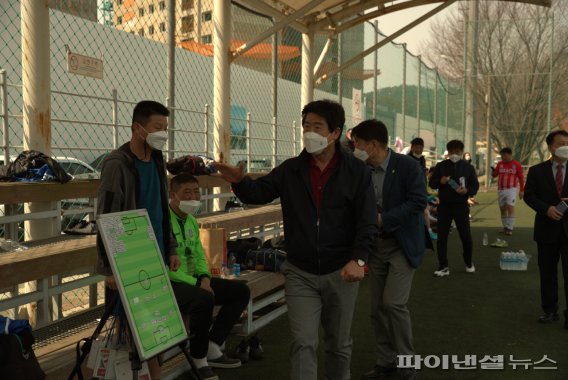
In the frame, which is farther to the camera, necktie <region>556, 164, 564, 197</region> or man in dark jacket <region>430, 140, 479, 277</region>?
man in dark jacket <region>430, 140, 479, 277</region>

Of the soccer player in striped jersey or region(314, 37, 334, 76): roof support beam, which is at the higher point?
region(314, 37, 334, 76): roof support beam

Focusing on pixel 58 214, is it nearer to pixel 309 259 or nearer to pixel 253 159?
pixel 309 259

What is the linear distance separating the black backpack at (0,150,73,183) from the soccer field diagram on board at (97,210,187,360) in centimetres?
202

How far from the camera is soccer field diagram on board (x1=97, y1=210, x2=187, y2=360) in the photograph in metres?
3.20

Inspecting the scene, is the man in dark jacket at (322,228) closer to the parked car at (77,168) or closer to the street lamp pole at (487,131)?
the parked car at (77,168)

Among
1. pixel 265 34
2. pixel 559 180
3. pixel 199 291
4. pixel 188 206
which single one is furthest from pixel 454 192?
pixel 199 291

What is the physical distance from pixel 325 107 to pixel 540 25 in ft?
93.1

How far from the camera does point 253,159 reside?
387 inches

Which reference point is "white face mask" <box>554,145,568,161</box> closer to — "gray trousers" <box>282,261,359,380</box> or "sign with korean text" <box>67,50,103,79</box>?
"gray trousers" <box>282,261,359,380</box>

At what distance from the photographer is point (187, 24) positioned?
25.2 ft

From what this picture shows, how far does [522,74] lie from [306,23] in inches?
863

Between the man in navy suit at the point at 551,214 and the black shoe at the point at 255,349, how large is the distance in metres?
2.77

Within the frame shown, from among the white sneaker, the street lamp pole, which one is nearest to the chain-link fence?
the white sneaker

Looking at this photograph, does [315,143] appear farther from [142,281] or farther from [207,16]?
[207,16]
